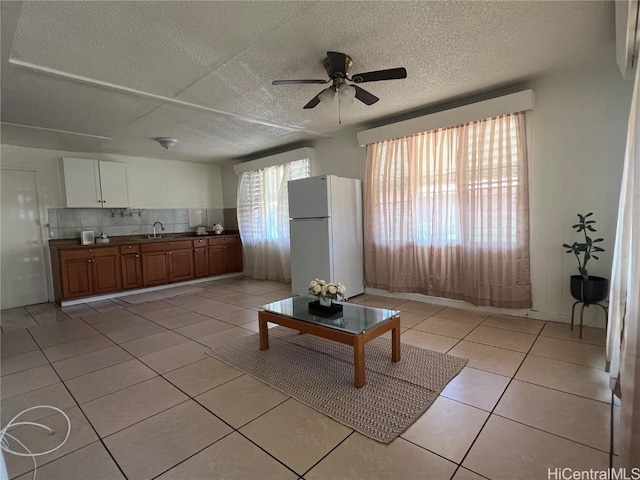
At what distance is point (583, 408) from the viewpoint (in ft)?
5.97

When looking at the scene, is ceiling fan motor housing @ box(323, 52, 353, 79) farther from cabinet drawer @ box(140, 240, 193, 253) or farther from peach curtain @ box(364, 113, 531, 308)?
cabinet drawer @ box(140, 240, 193, 253)

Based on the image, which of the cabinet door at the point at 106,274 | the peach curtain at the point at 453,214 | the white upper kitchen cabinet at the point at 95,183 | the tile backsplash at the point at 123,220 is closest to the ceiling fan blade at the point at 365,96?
the peach curtain at the point at 453,214

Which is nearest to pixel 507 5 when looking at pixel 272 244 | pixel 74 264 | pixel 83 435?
pixel 83 435

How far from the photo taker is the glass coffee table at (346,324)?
7.01 feet

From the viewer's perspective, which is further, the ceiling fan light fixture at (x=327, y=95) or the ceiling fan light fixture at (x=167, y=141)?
the ceiling fan light fixture at (x=167, y=141)

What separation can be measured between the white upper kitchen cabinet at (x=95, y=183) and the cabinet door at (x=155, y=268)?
3.56 feet

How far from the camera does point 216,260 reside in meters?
6.35

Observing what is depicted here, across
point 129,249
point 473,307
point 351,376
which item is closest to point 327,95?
point 351,376

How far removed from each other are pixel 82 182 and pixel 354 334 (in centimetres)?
527

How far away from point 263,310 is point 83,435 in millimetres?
Result: 1399

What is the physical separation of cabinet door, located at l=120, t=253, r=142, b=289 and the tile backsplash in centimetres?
86

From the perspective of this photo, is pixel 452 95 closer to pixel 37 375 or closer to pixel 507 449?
pixel 507 449

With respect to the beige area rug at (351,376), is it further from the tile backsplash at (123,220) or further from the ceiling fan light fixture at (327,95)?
the tile backsplash at (123,220)

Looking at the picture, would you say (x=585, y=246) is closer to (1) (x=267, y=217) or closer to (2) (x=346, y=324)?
(2) (x=346, y=324)
